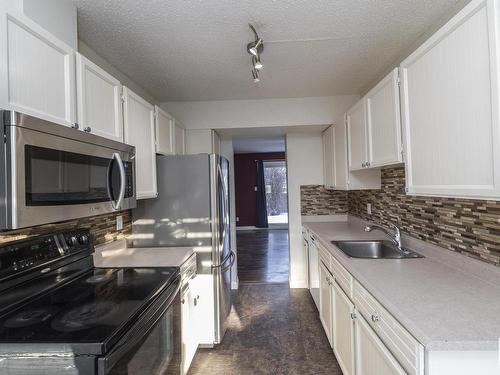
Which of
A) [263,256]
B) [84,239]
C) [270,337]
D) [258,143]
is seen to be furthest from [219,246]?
[258,143]

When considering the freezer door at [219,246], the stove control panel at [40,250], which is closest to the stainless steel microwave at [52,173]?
the stove control panel at [40,250]

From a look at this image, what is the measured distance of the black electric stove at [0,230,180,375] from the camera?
87 cm

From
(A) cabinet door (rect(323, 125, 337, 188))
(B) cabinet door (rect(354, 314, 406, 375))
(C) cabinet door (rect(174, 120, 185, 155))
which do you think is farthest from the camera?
(A) cabinet door (rect(323, 125, 337, 188))

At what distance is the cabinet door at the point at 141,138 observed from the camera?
185 cm

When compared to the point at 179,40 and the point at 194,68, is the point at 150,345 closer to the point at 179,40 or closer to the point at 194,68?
the point at 179,40

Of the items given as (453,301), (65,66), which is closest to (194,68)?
(65,66)

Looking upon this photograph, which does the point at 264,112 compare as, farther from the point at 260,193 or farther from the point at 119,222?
the point at 260,193

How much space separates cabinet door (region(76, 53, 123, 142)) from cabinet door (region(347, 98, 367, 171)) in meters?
1.72

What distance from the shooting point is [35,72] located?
1097 millimetres

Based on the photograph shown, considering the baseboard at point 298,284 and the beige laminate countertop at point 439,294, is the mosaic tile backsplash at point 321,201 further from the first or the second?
the beige laminate countertop at point 439,294

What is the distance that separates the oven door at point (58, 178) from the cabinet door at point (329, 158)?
2.26m

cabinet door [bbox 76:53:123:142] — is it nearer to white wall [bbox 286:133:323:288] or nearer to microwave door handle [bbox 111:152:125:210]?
microwave door handle [bbox 111:152:125:210]

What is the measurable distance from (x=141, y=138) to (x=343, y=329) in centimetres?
187

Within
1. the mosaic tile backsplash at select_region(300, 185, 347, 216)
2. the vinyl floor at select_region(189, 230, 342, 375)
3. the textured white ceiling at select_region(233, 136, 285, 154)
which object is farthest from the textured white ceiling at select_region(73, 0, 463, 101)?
the textured white ceiling at select_region(233, 136, 285, 154)
